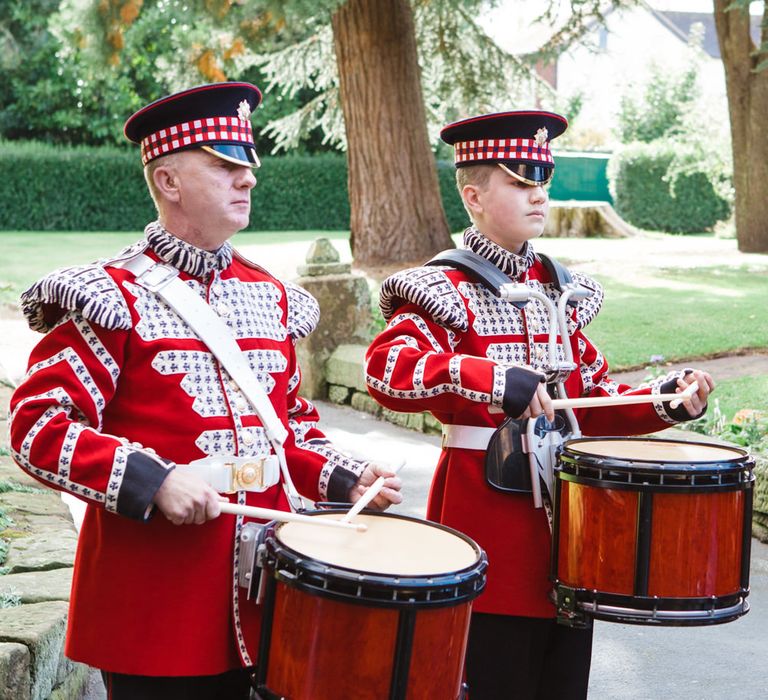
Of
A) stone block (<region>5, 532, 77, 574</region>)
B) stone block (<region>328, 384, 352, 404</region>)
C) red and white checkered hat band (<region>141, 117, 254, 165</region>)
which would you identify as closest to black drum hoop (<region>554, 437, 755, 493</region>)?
red and white checkered hat band (<region>141, 117, 254, 165</region>)

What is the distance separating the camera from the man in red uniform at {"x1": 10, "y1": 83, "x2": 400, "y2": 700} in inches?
92.4

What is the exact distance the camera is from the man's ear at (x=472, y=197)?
317cm

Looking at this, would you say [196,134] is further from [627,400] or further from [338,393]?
[338,393]

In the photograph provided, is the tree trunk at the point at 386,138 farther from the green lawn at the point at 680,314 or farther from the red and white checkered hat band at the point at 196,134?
the red and white checkered hat band at the point at 196,134

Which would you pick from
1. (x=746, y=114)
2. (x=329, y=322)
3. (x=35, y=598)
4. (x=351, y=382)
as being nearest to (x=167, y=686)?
(x=35, y=598)

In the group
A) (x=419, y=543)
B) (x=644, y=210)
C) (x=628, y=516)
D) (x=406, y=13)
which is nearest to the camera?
(x=419, y=543)

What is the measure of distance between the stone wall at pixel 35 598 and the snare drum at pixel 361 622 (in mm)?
1238

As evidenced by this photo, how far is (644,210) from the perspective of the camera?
2577 centimetres

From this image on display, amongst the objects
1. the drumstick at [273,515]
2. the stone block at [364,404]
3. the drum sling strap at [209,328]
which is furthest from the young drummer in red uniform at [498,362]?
the stone block at [364,404]

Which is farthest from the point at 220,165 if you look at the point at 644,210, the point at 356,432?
the point at 644,210

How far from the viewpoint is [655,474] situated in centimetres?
271

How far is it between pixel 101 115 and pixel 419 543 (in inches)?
1112

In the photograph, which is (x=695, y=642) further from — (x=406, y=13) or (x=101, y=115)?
(x=101, y=115)

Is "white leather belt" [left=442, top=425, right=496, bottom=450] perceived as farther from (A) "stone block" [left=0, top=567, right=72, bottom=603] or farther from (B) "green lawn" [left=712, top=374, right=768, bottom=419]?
(B) "green lawn" [left=712, top=374, right=768, bottom=419]
